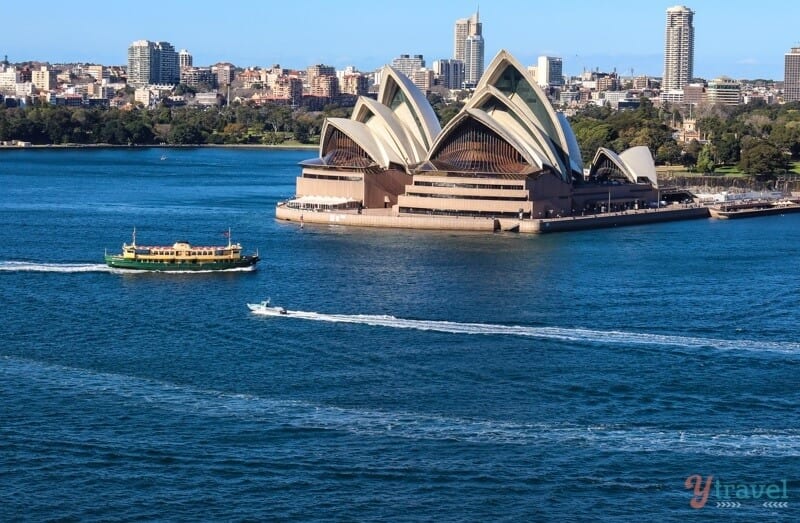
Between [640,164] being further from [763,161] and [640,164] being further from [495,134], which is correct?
[763,161]

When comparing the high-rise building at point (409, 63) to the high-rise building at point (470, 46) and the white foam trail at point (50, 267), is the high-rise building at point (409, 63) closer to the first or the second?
the high-rise building at point (470, 46)

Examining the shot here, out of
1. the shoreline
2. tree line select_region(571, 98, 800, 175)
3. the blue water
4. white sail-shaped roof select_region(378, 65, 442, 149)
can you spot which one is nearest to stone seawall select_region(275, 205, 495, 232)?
the blue water

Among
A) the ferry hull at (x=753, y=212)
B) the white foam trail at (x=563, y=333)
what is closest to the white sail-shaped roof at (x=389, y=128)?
the ferry hull at (x=753, y=212)

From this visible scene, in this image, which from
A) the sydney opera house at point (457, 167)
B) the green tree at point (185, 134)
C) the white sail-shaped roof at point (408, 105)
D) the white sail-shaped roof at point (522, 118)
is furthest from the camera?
the green tree at point (185, 134)

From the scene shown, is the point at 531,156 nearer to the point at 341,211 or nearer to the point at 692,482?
the point at 341,211

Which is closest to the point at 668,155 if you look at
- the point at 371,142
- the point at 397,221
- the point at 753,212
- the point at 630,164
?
the point at 630,164

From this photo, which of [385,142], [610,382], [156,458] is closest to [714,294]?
[610,382]
